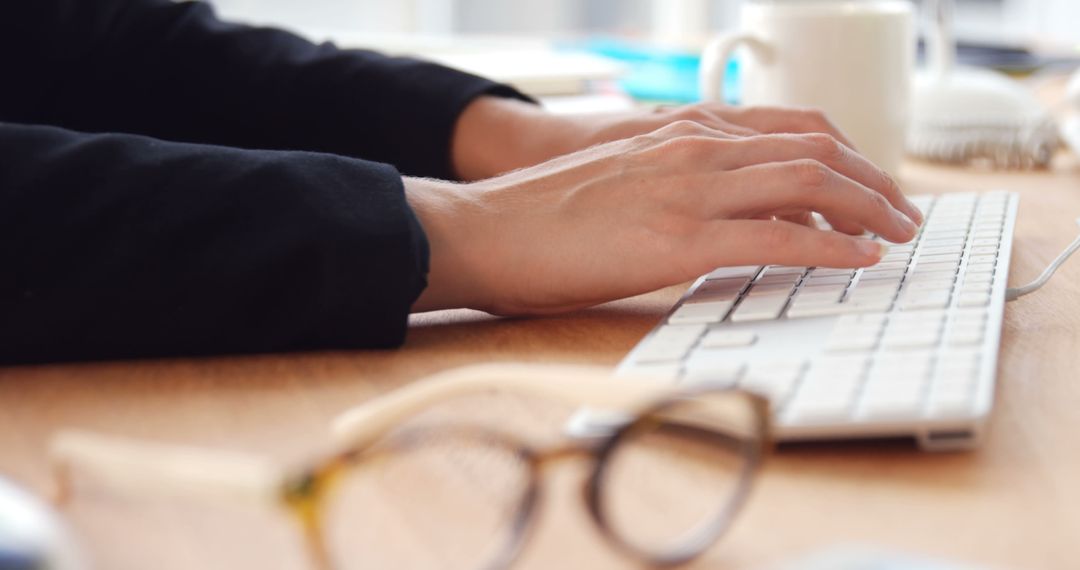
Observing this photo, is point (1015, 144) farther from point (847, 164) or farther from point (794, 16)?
point (847, 164)

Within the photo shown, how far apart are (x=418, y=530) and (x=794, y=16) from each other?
0.85m

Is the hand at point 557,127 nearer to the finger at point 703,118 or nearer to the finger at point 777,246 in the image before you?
the finger at point 703,118

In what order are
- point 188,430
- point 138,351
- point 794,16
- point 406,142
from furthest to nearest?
point 794,16 → point 406,142 → point 138,351 → point 188,430

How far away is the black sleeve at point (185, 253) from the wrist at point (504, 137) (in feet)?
0.98

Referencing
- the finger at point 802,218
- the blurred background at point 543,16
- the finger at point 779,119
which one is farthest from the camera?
the blurred background at point 543,16

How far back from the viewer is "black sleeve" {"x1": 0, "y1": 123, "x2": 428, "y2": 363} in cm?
61


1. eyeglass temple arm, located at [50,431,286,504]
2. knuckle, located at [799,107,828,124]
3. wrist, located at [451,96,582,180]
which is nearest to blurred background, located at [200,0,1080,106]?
wrist, located at [451,96,582,180]

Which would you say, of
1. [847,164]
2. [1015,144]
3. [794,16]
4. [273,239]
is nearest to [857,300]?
[847,164]

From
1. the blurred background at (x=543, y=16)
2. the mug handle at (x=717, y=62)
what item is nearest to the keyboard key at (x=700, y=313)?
the mug handle at (x=717, y=62)

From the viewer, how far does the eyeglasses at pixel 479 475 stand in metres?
0.35

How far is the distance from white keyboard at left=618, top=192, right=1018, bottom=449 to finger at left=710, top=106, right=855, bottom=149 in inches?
5.2

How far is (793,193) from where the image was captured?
688mm

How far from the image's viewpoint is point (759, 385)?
1.66ft

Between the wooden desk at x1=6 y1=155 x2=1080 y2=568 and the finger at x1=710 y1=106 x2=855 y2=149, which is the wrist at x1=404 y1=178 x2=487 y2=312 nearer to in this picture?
the wooden desk at x1=6 y1=155 x2=1080 y2=568
